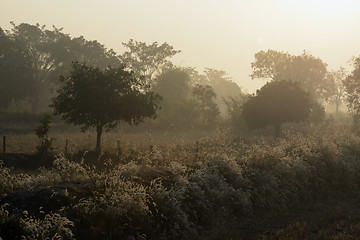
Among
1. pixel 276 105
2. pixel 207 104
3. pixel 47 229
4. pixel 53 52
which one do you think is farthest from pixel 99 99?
pixel 53 52

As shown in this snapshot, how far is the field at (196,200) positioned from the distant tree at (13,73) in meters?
50.8

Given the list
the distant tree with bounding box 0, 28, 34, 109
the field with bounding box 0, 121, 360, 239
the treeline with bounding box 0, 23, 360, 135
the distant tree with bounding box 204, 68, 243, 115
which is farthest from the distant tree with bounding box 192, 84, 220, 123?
the distant tree with bounding box 204, 68, 243, 115

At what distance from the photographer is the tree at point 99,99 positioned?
75.1 feet

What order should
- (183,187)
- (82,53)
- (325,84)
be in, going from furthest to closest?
(325,84) → (82,53) → (183,187)

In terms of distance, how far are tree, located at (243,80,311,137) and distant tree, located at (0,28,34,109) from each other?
39.7 m

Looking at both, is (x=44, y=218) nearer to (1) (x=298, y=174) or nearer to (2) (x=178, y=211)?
(2) (x=178, y=211)

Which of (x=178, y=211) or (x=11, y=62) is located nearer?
(x=178, y=211)

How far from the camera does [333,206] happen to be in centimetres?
1340

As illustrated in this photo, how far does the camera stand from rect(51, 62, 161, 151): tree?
22.9 metres

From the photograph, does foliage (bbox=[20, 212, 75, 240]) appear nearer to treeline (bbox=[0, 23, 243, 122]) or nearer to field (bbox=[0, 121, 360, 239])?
field (bbox=[0, 121, 360, 239])

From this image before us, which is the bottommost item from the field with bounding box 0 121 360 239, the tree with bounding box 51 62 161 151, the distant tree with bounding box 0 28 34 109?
the field with bounding box 0 121 360 239

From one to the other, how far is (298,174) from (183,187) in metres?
6.48

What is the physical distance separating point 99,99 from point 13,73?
4623 centimetres

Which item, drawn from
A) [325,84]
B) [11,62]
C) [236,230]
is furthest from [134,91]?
[325,84]
